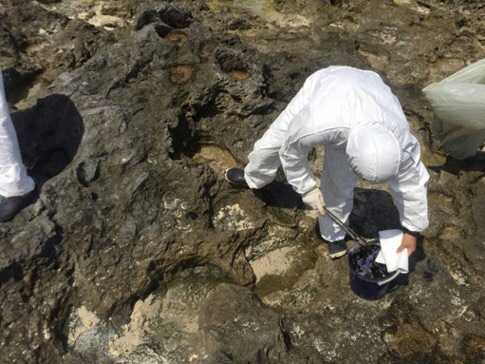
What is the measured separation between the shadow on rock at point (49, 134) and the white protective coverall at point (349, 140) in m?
1.27

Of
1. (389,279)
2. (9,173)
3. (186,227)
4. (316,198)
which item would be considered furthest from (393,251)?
(9,173)

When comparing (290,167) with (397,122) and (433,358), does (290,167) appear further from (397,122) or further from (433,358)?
(433,358)

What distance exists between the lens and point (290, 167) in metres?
2.46

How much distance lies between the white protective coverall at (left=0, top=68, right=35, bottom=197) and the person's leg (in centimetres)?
175

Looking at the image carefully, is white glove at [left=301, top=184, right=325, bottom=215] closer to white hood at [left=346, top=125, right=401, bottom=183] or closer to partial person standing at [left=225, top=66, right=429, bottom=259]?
partial person standing at [left=225, top=66, right=429, bottom=259]

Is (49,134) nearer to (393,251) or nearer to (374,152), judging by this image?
(374,152)

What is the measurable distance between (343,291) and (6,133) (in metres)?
2.18

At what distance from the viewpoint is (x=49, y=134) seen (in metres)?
2.98

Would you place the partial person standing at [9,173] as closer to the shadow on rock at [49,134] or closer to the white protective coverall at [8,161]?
the white protective coverall at [8,161]

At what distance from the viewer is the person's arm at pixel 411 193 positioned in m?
2.16

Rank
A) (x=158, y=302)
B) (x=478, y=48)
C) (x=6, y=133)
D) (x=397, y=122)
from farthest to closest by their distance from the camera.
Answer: (x=478, y=48)
(x=158, y=302)
(x=6, y=133)
(x=397, y=122)

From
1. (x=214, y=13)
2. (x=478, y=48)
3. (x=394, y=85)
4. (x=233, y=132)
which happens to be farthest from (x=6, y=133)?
(x=478, y=48)

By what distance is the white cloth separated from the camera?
245 centimetres

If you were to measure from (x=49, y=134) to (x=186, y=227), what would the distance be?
3.69ft
